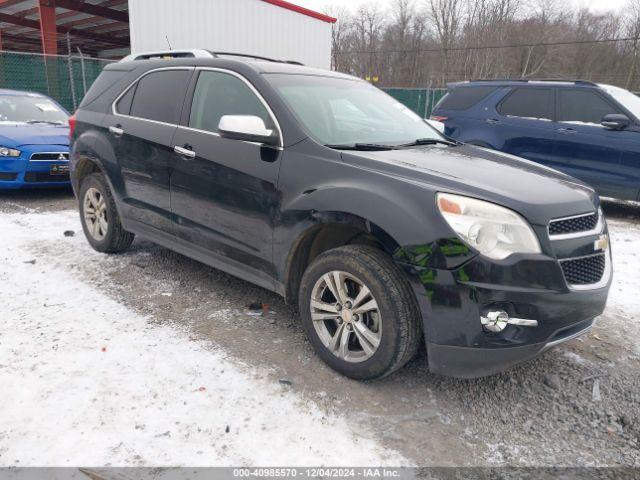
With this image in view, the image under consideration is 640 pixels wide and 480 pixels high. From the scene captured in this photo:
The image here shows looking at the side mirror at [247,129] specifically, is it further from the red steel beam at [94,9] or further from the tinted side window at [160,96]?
the red steel beam at [94,9]

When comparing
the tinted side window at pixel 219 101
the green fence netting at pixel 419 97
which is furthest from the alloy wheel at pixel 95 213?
the green fence netting at pixel 419 97

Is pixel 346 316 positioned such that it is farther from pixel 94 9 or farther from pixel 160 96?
pixel 94 9

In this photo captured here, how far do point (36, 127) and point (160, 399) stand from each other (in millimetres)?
6481

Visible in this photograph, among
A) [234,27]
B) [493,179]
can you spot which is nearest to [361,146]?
[493,179]

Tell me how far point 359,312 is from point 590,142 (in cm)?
577

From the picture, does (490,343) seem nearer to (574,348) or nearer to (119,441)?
(574,348)

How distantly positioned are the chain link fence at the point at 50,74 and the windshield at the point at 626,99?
1153 centimetres

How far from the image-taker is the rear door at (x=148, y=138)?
3850mm

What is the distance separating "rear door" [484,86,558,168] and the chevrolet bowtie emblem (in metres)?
4.77

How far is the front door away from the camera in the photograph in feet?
10.4

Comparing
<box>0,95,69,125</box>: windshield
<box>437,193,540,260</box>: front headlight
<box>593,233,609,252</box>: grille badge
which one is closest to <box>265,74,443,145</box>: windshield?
<box>437,193,540,260</box>: front headlight

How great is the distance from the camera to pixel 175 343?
3178mm

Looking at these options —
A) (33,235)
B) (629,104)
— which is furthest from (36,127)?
(629,104)

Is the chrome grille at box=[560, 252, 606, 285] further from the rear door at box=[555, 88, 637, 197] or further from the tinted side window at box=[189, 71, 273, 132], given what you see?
the rear door at box=[555, 88, 637, 197]
